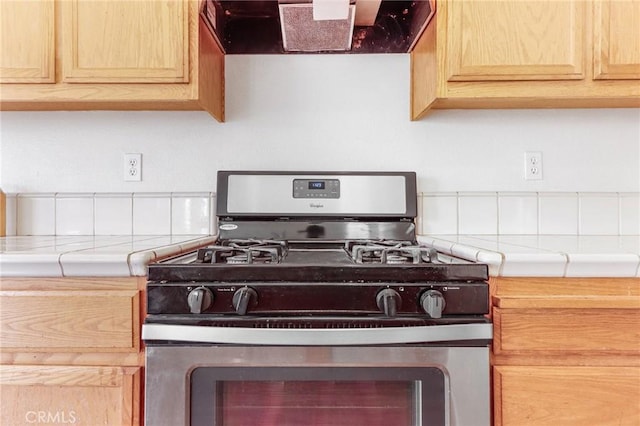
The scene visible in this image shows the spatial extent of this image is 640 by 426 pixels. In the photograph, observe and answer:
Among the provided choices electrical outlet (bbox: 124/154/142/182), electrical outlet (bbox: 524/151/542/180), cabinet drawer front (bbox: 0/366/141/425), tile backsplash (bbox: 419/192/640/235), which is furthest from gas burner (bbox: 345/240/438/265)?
electrical outlet (bbox: 124/154/142/182)

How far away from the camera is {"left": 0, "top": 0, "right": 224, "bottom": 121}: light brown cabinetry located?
1.16 m

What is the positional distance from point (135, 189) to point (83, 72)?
0.45 meters

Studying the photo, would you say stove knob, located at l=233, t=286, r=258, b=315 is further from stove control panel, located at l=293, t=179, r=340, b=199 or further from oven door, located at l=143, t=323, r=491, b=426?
stove control panel, located at l=293, t=179, r=340, b=199

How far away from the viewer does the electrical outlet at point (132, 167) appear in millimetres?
1464

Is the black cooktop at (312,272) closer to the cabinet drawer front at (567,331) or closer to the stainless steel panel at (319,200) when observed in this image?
the cabinet drawer front at (567,331)

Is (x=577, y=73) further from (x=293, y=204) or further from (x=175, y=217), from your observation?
(x=175, y=217)

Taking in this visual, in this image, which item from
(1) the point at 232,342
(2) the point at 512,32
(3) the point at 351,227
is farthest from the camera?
(3) the point at 351,227

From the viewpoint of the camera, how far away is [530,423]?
0.85 m

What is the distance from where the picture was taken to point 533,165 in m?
→ 1.46

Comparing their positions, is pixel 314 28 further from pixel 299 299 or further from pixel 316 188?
pixel 299 299

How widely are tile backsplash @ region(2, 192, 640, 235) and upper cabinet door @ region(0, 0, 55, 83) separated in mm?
452

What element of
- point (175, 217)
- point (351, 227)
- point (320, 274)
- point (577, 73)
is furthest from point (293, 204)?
point (577, 73)

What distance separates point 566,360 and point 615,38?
0.94 m

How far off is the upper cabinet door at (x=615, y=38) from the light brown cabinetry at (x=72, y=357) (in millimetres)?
1406
